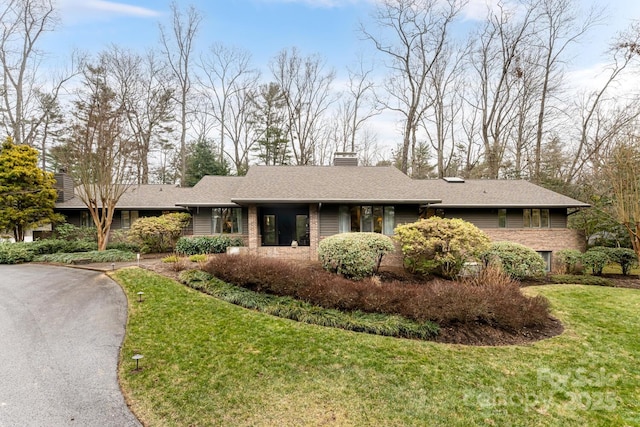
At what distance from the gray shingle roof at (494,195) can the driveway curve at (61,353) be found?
41.1 ft

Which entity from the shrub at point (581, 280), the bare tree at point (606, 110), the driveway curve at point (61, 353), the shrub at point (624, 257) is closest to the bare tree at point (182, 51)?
the driveway curve at point (61, 353)

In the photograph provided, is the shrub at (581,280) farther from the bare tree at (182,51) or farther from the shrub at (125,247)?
the bare tree at (182,51)

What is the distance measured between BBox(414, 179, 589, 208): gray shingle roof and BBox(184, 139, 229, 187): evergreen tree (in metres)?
16.2

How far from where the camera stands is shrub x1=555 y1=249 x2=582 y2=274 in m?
11.9

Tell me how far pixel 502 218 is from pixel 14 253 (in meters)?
21.2

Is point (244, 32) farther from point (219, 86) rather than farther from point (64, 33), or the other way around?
point (64, 33)

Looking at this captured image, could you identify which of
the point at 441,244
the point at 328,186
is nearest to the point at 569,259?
the point at 441,244

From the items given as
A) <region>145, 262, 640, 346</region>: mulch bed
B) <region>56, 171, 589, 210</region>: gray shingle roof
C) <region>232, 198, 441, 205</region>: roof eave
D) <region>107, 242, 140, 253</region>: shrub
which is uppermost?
<region>56, 171, 589, 210</region>: gray shingle roof

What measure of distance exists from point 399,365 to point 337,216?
342 inches

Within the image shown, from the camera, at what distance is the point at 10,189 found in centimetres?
1334

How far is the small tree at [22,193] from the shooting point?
13273mm

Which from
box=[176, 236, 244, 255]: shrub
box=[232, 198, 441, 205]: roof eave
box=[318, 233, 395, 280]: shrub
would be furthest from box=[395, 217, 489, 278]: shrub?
box=[176, 236, 244, 255]: shrub

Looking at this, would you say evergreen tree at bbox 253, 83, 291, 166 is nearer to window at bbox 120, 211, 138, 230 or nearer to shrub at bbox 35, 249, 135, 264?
window at bbox 120, 211, 138, 230

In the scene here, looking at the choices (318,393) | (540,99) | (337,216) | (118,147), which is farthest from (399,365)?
(540,99)
